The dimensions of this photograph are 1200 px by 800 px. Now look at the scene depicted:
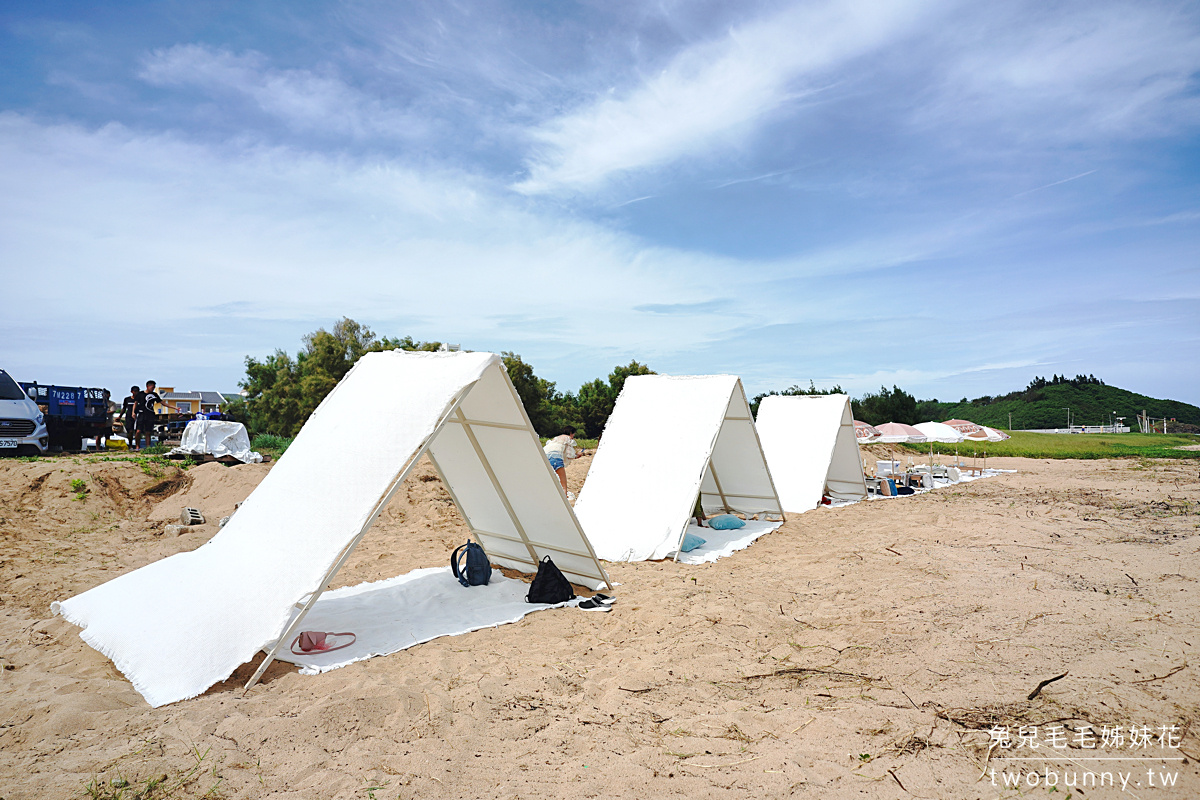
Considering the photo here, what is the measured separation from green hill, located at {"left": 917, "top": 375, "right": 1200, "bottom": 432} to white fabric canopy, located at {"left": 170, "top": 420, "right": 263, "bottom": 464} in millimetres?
52234

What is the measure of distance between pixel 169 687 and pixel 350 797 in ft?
5.91

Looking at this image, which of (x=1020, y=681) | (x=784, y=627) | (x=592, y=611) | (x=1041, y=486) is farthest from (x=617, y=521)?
(x=1041, y=486)

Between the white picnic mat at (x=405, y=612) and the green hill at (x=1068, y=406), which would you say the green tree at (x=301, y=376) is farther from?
the green hill at (x=1068, y=406)

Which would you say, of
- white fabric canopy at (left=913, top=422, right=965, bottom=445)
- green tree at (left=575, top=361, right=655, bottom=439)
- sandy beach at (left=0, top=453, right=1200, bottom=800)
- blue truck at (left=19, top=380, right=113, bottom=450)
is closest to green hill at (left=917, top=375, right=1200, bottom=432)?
green tree at (left=575, top=361, right=655, bottom=439)

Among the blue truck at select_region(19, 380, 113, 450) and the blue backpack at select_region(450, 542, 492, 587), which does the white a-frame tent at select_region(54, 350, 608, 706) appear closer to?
the blue backpack at select_region(450, 542, 492, 587)

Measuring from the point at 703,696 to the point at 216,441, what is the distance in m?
12.8

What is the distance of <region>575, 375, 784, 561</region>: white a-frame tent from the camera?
801 cm

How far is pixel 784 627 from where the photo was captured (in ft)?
16.7

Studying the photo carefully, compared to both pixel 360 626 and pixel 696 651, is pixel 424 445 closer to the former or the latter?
pixel 360 626

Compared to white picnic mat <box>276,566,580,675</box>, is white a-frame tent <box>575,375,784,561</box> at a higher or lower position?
higher

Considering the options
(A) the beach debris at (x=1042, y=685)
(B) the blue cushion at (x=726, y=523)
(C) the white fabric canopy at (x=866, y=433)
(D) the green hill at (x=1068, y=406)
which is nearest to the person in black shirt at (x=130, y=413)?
(B) the blue cushion at (x=726, y=523)

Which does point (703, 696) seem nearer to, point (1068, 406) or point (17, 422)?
point (17, 422)

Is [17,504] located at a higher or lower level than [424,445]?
lower

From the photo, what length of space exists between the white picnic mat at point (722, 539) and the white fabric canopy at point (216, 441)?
9.96 meters
